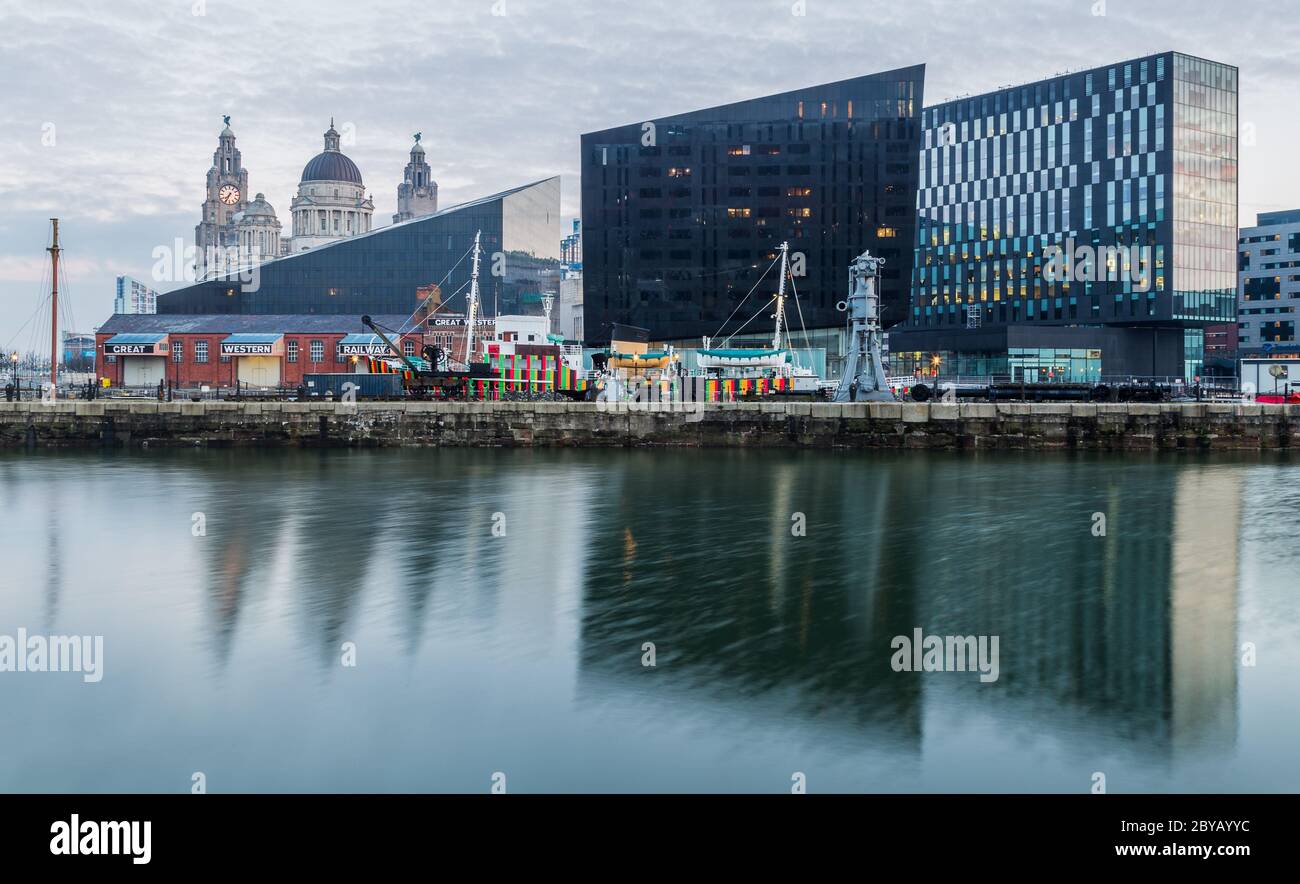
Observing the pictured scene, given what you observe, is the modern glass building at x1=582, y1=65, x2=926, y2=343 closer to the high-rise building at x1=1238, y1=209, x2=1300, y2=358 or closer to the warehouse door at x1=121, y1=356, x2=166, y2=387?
the warehouse door at x1=121, y1=356, x2=166, y2=387

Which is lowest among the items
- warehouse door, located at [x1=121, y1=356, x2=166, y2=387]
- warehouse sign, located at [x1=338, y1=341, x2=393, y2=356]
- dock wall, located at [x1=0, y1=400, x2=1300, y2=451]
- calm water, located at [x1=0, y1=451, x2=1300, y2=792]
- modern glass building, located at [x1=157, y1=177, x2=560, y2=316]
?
calm water, located at [x1=0, y1=451, x2=1300, y2=792]

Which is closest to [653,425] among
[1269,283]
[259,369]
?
[259,369]

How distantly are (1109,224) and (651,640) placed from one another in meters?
107

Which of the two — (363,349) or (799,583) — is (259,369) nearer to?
(363,349)

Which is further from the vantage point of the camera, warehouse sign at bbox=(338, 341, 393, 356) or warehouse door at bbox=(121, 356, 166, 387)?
warehouse door at bbox=(121, 356, 166, 387)

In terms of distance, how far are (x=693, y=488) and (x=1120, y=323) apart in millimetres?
85312

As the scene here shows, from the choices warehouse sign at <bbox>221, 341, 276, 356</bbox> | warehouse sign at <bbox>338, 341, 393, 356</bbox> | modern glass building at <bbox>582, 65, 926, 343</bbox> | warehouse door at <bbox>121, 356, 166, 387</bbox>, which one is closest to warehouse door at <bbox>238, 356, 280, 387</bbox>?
warehouse sign at <bbox>221, 341, 276, 356</bbox>

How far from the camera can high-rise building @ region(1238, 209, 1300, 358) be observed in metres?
164

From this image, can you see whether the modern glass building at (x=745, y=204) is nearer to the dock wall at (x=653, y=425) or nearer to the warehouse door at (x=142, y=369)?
the warehouse door at (x=142, y=369)

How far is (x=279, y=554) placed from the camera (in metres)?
21.9

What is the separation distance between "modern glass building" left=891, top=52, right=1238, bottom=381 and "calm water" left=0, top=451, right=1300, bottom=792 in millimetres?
70855

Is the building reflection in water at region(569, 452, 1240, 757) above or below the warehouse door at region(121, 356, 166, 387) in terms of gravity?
below

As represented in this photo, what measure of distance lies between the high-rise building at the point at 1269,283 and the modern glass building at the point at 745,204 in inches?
3628
